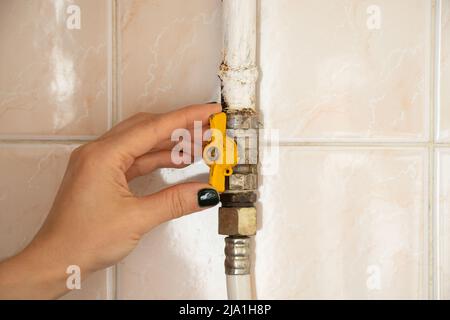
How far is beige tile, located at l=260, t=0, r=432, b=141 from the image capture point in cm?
47

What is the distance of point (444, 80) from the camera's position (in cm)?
47

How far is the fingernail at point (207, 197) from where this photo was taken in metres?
0.40

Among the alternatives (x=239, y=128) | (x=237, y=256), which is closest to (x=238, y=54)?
(x=239, y=128)

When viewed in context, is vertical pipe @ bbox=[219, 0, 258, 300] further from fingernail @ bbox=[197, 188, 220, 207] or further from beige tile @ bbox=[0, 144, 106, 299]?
beige tile @ bbox=[0, 144, 106, 299]

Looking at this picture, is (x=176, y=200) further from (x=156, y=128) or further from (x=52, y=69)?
(x=52, y=69)

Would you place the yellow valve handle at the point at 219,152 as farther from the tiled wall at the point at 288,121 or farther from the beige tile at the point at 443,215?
the beige tile at the point at 443,215

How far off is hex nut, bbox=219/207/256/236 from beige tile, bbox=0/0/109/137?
157 mm

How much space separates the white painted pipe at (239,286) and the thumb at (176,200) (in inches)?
2.8

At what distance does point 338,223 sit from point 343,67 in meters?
0.16

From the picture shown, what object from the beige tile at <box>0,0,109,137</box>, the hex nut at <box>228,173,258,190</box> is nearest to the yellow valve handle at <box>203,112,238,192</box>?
the hex nut at <box>228,173,258,190</box>

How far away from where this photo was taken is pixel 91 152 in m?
0.40
